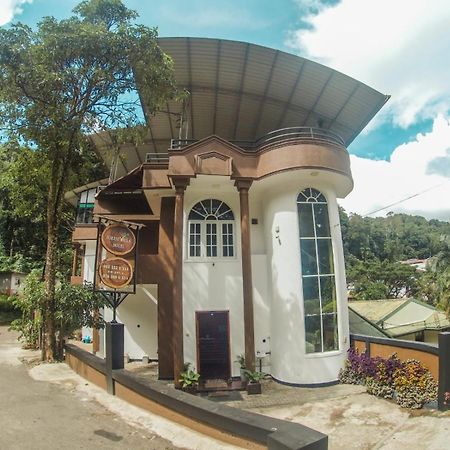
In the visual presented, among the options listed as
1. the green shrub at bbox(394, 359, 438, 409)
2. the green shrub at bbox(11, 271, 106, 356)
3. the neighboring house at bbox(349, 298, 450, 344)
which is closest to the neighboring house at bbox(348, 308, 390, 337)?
the neighboring house at bbox(349, 298, 450, 344)

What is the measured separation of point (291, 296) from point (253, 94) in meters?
7.64

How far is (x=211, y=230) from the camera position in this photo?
13.1 metres

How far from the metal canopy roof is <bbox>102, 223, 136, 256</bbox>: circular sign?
4.71 metres

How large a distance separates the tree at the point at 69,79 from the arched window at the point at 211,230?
12.5ft

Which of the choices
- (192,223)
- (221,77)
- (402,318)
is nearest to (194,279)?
(192,223)

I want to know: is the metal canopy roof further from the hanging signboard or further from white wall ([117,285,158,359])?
white wall ([117,285,158,359])

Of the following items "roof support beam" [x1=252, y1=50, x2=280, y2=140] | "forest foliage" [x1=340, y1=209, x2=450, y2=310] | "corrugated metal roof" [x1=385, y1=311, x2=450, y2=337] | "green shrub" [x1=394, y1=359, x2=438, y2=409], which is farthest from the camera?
"forest foliage" [x1=340, y1=209, x2=450, y2=310]

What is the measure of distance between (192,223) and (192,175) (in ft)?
6.42

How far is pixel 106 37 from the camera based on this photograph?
10.7m

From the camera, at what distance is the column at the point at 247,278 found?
11398 millimetres

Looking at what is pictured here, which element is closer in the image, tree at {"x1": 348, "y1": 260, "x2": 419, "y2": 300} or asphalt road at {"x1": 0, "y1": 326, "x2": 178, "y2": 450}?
asphalt road at {"x1": 0, "y1": 326, "x2": 178, "y2": 450}

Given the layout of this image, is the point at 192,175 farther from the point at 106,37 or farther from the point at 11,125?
the point at 11,125

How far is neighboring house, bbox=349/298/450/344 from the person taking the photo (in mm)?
20516

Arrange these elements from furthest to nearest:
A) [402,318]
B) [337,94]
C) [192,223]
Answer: [402,318] < [337,94] < [192,223]
